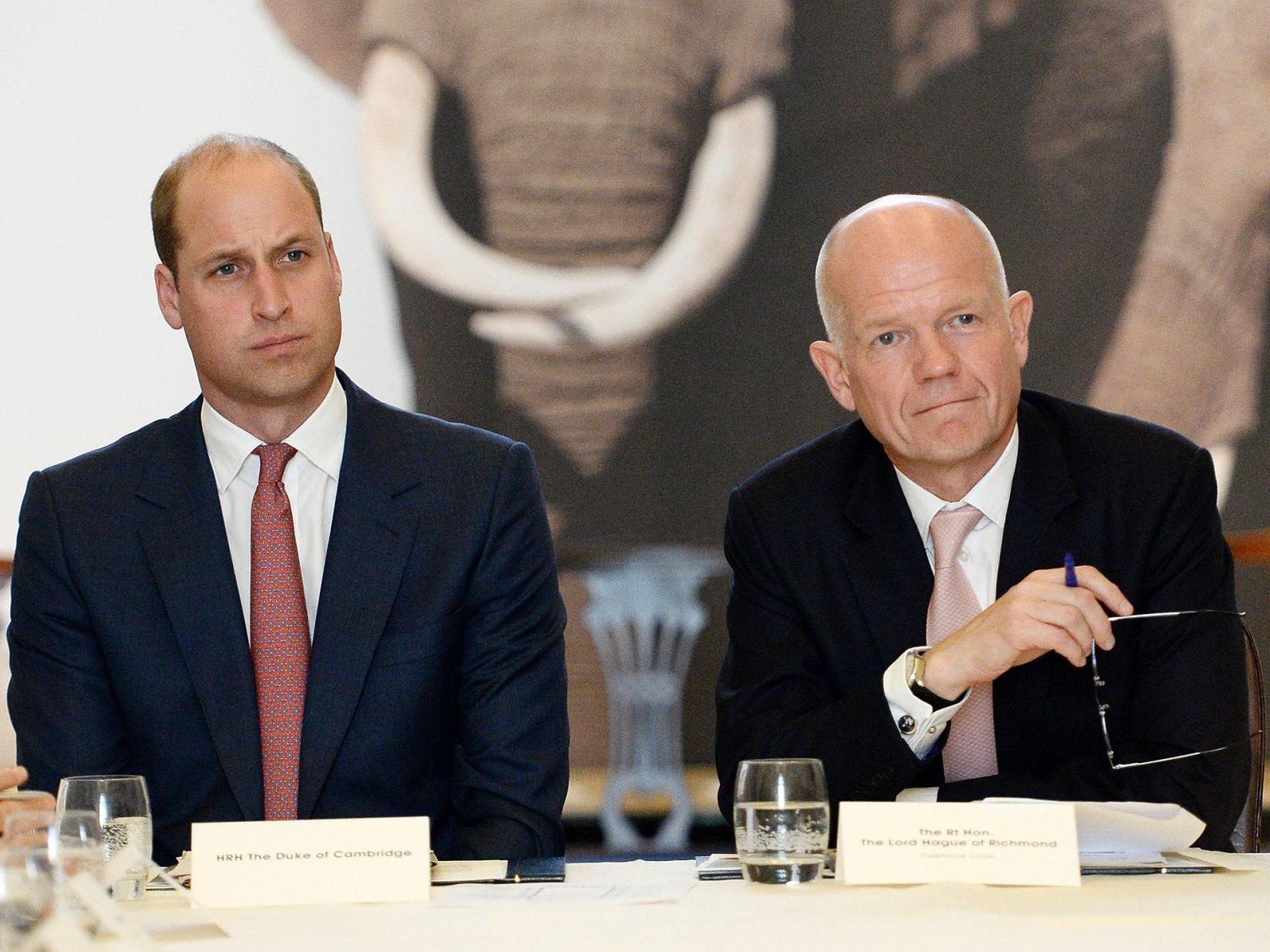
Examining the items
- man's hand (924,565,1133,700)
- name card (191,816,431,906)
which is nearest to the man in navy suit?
name card (191,816,431,906)

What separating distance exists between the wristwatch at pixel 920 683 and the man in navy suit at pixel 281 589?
1.74ft

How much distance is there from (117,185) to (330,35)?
76 cm

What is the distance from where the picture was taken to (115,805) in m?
1.47

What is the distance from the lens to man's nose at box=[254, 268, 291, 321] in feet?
7.04

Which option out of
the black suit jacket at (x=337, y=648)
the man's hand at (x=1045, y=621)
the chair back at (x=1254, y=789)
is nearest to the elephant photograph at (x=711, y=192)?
the black suit jacket at (x=337, y=648)

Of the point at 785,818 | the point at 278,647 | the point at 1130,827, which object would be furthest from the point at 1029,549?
the point at 278,647

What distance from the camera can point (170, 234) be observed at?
88.0 inches

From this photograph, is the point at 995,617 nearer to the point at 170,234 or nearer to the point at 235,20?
the point at 170,234

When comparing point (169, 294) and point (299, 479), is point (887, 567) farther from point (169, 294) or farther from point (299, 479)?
point (169, 294)

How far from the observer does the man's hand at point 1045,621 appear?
170cm

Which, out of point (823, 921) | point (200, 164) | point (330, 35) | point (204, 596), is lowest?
point (823, 921)

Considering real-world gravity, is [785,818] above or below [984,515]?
below

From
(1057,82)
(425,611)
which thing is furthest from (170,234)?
(1057,82)

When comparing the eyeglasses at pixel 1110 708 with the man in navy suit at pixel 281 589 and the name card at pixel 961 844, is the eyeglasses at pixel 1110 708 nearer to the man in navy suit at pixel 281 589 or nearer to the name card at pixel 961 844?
the name card at pixel 961 844
